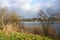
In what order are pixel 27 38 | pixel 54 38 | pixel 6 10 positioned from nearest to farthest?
pixel 27 38, pixel 54 38, pixel 6 10

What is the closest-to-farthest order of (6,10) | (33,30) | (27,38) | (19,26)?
1. (27,38)
2. (33,30)
3. (19,26)
4. (6,10)

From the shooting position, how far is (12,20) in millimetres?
15172

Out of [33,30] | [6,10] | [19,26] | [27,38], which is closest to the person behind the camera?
[27,38]

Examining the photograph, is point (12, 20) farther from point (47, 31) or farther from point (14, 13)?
point (47, 31)

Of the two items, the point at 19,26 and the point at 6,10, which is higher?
the point at 6,10

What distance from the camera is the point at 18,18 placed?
51.2 ft

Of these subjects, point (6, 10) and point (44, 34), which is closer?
point (44, 34)

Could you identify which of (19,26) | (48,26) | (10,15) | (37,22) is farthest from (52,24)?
(10,15)

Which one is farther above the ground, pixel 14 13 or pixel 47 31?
pixel 14 13

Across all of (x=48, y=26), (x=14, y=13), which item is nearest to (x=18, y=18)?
(x=14, y=13)

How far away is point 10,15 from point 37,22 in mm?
2345

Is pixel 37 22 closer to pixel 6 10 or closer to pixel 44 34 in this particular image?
pixel 44 34

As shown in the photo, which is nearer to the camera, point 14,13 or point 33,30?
point 33,30

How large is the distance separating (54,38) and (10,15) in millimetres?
4783
